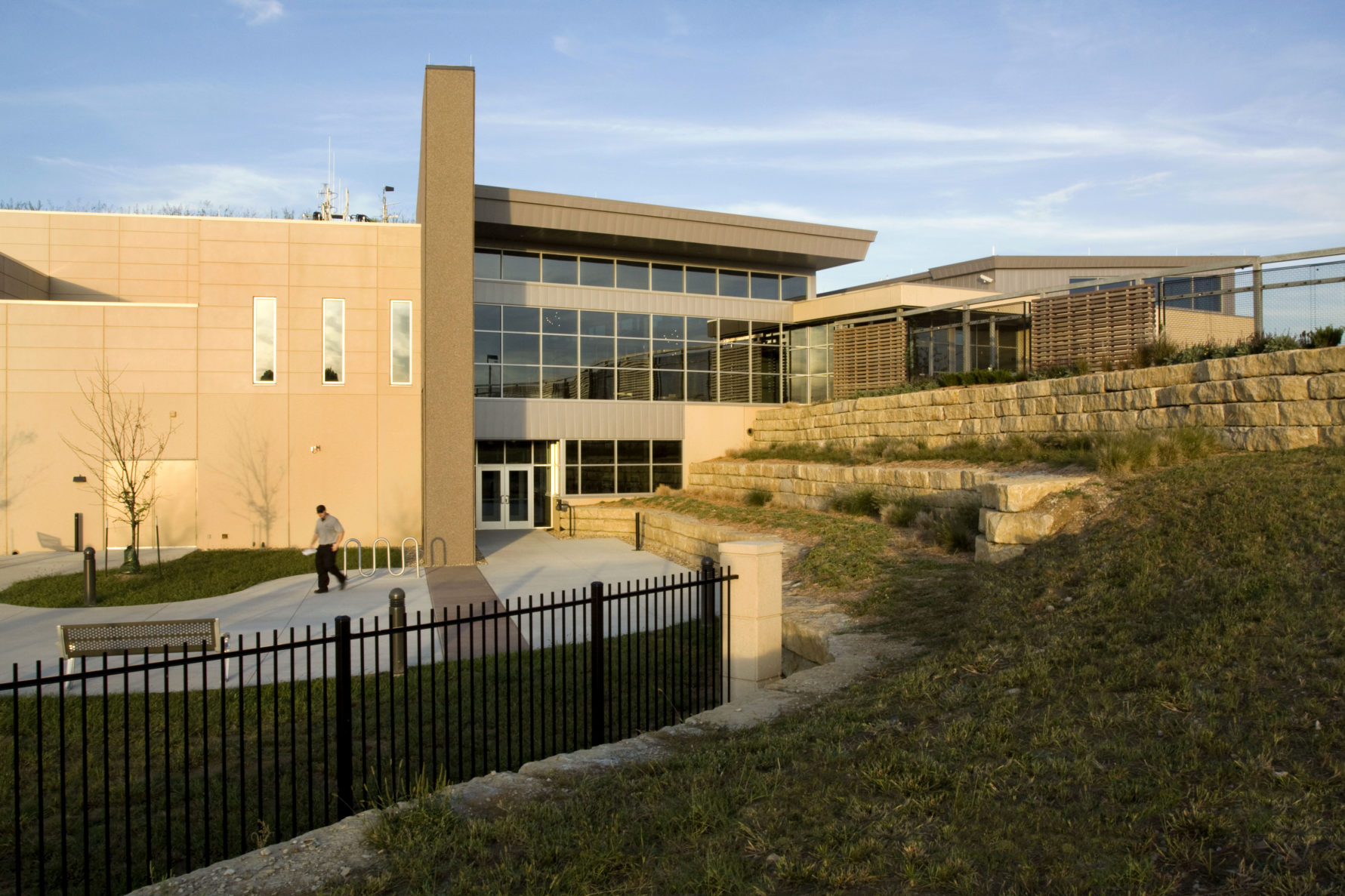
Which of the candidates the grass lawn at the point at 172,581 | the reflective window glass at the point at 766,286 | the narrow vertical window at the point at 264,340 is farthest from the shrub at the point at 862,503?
the narrow vertical window at the point at 264,340

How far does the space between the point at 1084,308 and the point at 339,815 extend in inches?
689

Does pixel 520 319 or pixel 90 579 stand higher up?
pixel 520 319

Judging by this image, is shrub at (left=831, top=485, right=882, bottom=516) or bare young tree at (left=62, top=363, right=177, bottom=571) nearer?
shrub at (left=831, top=485, right=882, bottom=516)

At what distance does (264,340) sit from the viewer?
22.6 meters

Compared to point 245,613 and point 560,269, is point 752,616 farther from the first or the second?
point 560,269

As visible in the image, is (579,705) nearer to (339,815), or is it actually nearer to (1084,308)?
(339,815)

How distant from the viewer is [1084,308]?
59.7ft

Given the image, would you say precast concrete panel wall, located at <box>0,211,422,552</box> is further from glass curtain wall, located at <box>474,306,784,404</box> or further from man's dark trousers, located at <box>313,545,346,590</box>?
man's dark trousers, located at <box>313,545,346,590</box>

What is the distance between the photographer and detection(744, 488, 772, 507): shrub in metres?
20.9

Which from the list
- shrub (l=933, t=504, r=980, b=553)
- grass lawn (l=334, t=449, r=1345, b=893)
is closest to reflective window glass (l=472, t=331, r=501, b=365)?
shrub (l=933, t=504, r=980, b=553)

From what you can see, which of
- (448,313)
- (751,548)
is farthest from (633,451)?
(751,548)

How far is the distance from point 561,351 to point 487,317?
2.46 m

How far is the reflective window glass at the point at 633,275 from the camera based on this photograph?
28297 millimetres

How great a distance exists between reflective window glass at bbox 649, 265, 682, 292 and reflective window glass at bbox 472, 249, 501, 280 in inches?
203
